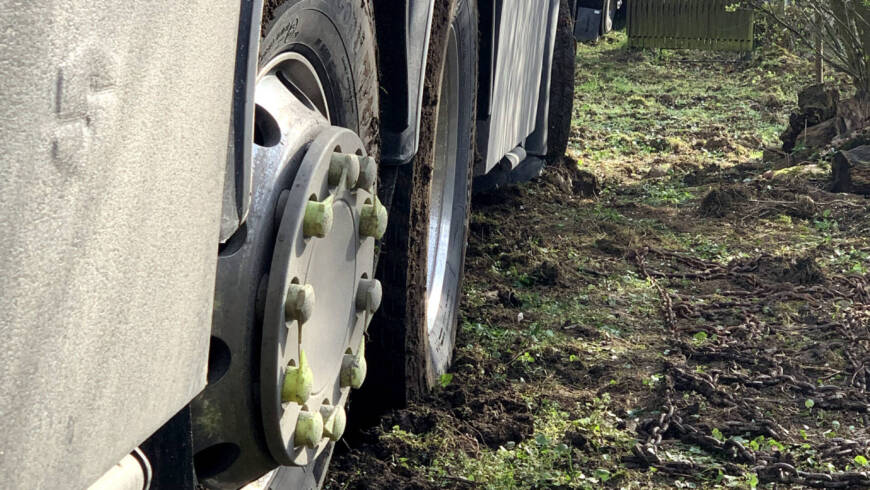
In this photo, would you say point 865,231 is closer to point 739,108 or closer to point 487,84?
point 487,84

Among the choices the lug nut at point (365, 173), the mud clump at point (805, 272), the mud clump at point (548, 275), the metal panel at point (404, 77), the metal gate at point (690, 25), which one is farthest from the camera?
the metal gate at point (690, 25)

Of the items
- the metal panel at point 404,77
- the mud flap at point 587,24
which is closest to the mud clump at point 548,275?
the metal panel at point 404,77

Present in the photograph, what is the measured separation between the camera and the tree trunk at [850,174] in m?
6.39

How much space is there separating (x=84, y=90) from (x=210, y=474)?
0.90 m

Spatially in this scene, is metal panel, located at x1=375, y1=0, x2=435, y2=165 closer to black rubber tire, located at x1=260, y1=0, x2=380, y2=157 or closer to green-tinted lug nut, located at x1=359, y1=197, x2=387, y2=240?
black rubber tire, located at x1=260, y1=0, x2=380, y2=157

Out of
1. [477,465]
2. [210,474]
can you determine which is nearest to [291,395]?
[210,474]

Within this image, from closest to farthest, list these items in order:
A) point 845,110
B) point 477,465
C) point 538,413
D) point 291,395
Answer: point 291,395, point 477,465, point 538,413, point 845,110

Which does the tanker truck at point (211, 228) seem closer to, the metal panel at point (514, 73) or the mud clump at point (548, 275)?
the metal panel at point (514, 73)

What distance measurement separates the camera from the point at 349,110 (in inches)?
80.3

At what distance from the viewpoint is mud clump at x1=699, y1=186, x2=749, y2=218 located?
6051 mm

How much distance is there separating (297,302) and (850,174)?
5579 mm

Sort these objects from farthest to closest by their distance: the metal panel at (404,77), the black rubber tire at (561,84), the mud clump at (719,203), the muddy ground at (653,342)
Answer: the mud clump at (719,203) < the black rubber tire at (561,84) < the muddy ground at (653,342) < the metal panel at (404,77)

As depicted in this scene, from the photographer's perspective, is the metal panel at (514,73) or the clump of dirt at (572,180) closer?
the metal panel at (514,73)

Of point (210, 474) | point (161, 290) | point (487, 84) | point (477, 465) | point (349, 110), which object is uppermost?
point (487, 84)
